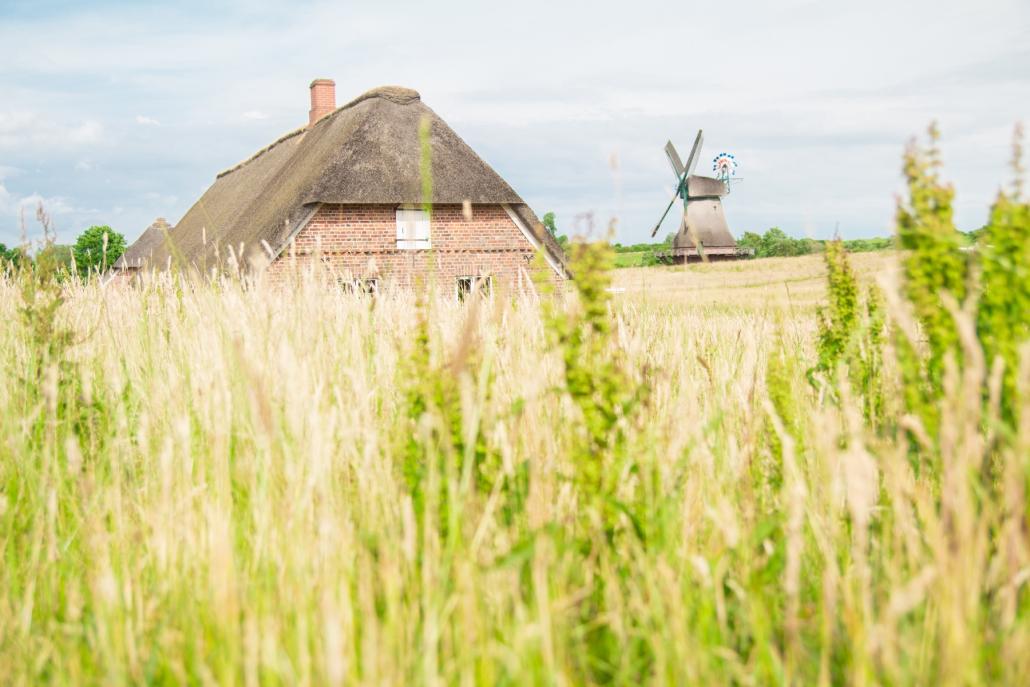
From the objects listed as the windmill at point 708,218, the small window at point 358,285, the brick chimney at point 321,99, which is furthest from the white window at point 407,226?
Result: the windmill at point 708,218

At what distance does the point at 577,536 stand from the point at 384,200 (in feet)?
58.8

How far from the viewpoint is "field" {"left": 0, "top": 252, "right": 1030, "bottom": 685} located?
1263mm

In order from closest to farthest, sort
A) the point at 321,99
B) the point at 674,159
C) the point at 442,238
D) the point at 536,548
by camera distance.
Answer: the point at 536,548
the point at 442,238
the point at 321,99
the point at 674,159

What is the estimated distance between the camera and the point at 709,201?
150 ft

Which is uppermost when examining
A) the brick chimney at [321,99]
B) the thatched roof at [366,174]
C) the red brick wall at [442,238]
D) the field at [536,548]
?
the brick chimney at [321,99]

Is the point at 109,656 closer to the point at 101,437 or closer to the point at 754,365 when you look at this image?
the point at 101,437

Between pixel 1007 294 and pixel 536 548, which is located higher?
pixel 1007 294

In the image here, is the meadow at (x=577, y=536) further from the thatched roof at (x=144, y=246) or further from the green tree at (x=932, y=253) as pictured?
the thatched roof at (x=144, y=246)

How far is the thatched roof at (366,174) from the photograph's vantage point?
18484 millimetres

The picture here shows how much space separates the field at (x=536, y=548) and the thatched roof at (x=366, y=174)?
15.8 m

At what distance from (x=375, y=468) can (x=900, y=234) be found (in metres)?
1.23

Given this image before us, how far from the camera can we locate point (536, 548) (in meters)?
1.41

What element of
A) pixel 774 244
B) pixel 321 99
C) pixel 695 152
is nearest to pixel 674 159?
pixel 695 152

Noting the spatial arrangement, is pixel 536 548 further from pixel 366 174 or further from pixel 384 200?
pixel 366 174
